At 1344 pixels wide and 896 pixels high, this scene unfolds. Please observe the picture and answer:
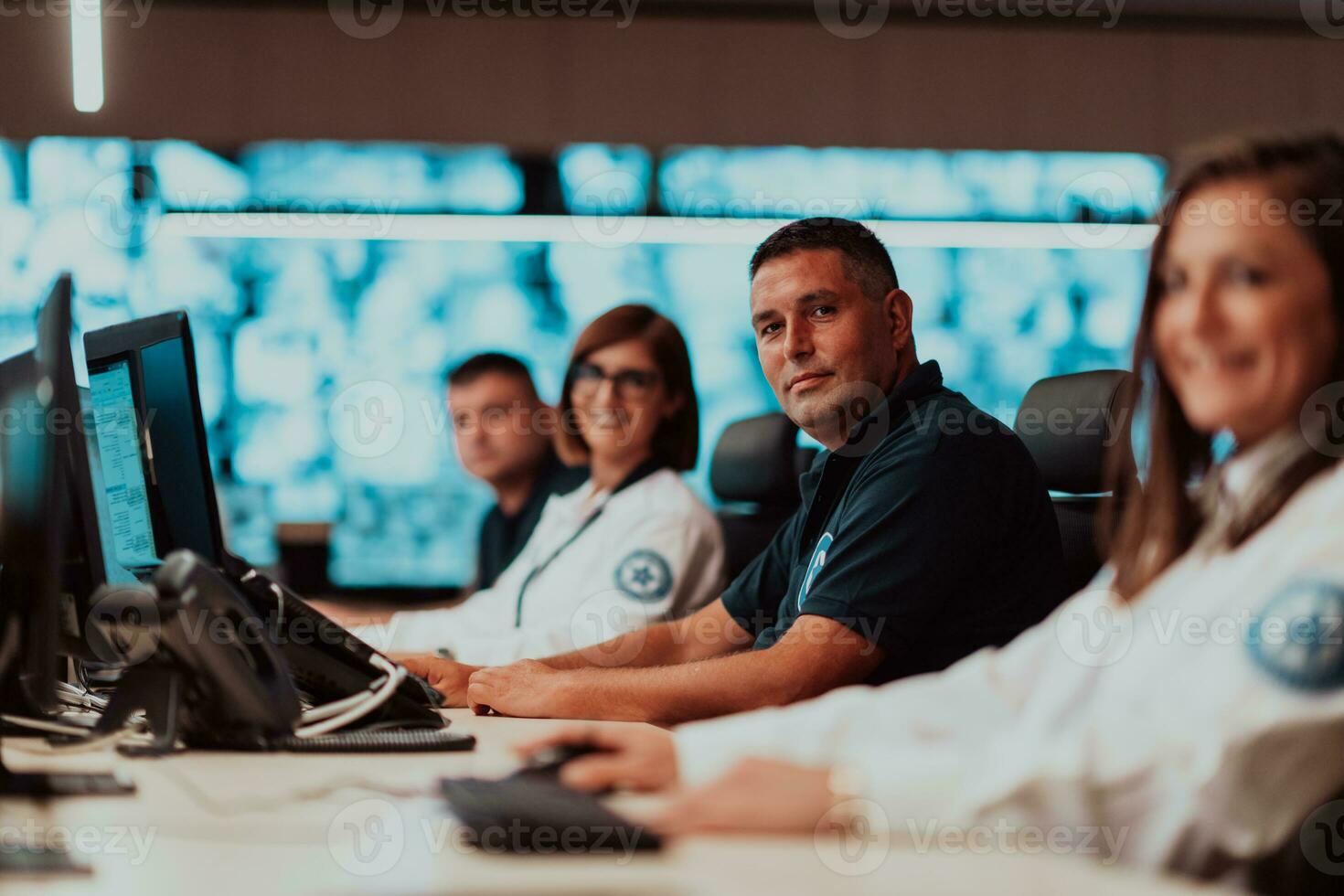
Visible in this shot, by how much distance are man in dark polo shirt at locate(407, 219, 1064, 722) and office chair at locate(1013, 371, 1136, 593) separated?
208 millimetres

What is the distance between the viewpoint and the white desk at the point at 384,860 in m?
0.73

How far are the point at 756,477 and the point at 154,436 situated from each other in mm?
1481

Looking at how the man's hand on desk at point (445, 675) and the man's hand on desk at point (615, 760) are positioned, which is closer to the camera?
the man's hand on desk at point (615, 760)

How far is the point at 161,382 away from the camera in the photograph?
4.64 ft

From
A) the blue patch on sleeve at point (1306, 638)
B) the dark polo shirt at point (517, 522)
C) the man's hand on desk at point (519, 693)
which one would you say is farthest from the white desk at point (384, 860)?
the dark polo shirt at point (517, 522)

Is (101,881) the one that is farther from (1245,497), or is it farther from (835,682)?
(835,682)

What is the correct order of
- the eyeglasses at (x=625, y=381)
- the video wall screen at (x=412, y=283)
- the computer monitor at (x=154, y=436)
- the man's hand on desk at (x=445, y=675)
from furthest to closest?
the video wall screen at (x=412, y=283) < the eyeglasses at (x=625, y=381) < the man's hand on desk at (x=445, y=675) < the computer monitor at (x=154, y=436)

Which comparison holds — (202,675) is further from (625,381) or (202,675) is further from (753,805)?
(625,381)

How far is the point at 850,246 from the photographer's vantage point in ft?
6.52

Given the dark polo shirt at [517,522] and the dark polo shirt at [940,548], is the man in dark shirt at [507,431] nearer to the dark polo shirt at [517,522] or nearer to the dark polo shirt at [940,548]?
the dark polo shirt at [517,522]

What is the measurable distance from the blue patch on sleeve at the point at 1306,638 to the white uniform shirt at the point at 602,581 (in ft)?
6.01

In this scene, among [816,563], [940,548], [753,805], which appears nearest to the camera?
[753,805]

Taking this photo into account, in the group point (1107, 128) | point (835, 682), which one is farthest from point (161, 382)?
point (1107, 128)

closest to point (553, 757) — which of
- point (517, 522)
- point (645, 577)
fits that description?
point (645, 577)
